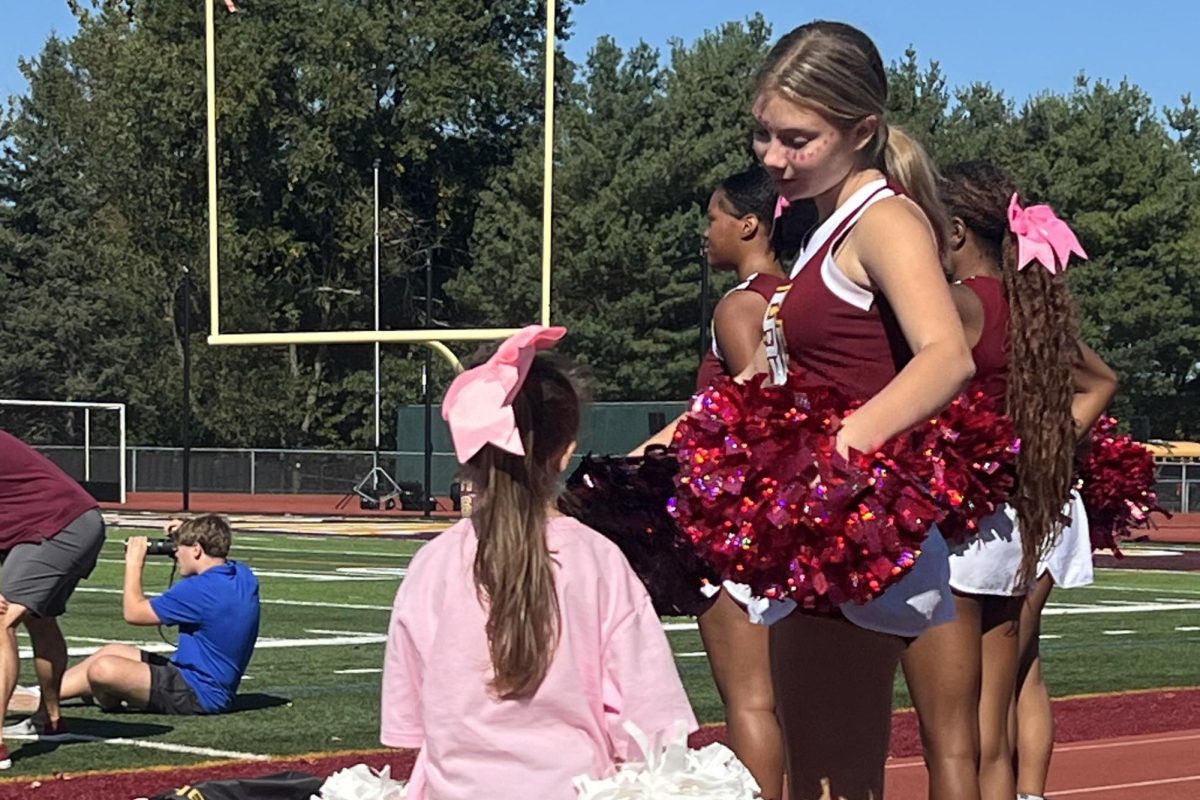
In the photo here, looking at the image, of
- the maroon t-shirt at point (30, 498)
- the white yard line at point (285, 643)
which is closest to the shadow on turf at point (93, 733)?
the maroon t-shirt at point (30, 498)

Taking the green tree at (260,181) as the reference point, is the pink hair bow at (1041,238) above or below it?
below

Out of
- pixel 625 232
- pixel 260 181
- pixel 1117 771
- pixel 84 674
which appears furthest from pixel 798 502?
pixel 625 232

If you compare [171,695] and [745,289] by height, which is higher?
[745,289]

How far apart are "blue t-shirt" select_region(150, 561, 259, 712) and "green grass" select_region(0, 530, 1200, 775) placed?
0.63 feet

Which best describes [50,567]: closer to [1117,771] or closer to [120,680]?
[120,680]

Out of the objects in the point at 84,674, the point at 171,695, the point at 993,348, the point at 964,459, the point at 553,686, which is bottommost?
the point at 171,695

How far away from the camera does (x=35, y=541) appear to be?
8.61m

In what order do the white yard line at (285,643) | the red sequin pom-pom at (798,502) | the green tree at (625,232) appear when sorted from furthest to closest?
1. the green tree at (625,232)
2. the white yard line at (285,643)
3. the red sequin pom-pom at (798,502)

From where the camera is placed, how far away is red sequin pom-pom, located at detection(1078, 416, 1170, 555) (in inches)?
223

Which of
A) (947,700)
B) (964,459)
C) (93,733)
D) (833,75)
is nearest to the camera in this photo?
(833,75)

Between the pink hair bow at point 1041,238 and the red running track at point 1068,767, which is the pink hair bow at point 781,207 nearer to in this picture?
the pink hair bow at point 1041,238

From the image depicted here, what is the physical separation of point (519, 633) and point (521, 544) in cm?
15

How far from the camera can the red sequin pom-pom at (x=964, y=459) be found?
371cm

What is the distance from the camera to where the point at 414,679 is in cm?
371
